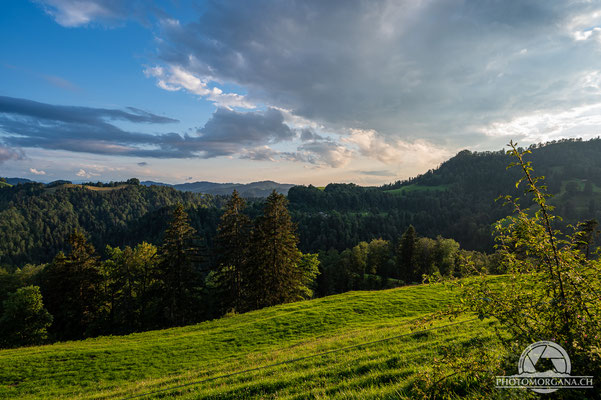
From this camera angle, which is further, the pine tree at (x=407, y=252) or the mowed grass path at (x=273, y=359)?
the pine tree at (x=407, y=252)

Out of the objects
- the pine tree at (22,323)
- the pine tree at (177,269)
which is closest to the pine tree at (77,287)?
the pine tree at (22,323)

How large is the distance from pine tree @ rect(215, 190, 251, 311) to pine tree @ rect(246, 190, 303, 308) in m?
2.39

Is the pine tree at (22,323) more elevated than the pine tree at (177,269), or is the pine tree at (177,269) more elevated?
the pine tree at (177,269)

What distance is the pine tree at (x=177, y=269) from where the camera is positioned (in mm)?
39688

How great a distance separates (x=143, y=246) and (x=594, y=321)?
6612 centimetres

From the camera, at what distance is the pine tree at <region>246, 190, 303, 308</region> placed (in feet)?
135

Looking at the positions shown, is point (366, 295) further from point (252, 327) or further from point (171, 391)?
point (171, 391)

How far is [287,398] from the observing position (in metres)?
6.83

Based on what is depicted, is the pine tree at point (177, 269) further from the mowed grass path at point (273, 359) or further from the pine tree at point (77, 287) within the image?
the pine tree at point (77, 287)

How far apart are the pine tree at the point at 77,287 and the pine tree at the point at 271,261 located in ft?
91.0

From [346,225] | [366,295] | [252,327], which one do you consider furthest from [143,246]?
[346,225]
